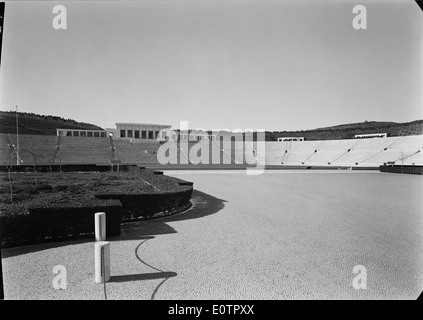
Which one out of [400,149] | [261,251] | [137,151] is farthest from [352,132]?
[261,251]

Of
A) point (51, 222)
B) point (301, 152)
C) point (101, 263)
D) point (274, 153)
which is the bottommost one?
point (101, 263)

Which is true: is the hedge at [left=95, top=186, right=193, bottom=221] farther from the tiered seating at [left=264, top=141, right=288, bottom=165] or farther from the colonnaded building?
the colonnaded building

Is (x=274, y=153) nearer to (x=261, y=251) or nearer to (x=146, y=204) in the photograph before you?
(x=146, y=204)

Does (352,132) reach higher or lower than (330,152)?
higher

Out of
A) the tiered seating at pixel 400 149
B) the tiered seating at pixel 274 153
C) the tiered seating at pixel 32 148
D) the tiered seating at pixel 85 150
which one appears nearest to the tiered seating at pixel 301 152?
the tiered seating at pixel 274 153

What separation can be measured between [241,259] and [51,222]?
4.20 metres

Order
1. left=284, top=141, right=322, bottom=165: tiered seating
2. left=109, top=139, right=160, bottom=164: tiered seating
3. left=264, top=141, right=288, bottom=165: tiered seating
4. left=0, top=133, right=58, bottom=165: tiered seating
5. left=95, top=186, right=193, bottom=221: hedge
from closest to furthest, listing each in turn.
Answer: left=95, top=186, right=193, bottom=221: hedge < left=0, top=133, right=58, bottom=165: tiered seating < left=109, top=139, right=160, bottom=164: tiered seating < left=284, top=141, right=322, bottom=165: tiered seating < left=264, top=141, right=288, bottom=165: tiered seating

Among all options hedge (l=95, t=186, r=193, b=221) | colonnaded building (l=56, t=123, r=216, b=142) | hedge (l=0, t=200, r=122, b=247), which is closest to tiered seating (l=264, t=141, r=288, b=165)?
colonnaded building (l=56, t=123, r=216, b=142)

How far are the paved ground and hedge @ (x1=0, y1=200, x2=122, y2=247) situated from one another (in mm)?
287

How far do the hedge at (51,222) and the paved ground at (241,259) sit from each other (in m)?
0.29

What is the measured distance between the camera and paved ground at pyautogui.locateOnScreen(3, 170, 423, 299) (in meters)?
4.16

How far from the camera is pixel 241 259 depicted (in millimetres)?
5324

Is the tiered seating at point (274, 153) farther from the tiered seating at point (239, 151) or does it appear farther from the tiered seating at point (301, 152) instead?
the tiered seating at point (301, 152)
